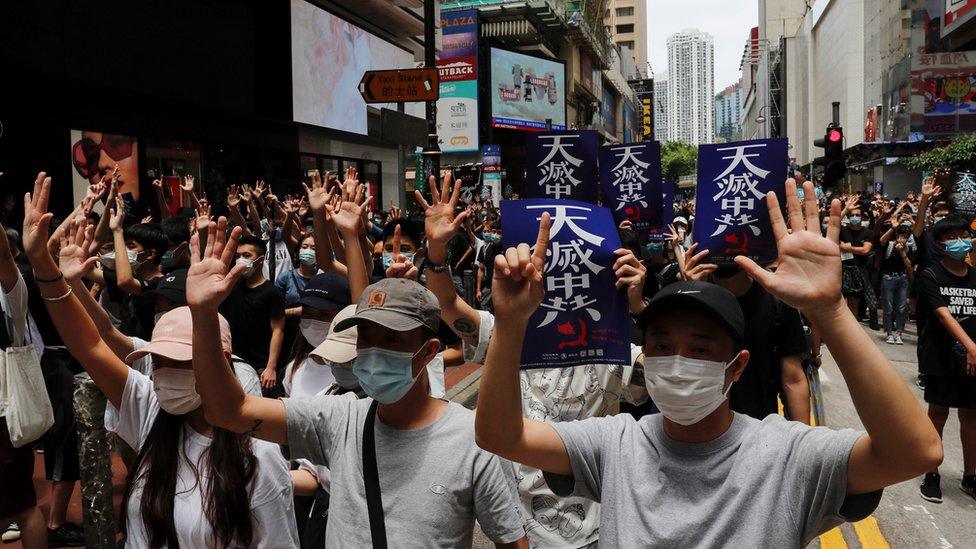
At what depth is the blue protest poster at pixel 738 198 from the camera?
13.0 ft

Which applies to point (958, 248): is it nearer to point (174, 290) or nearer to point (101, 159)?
point (174, 290)

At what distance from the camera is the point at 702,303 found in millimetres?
1952

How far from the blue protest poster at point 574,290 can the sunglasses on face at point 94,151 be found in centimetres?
1095

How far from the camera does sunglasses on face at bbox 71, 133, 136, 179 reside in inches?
475

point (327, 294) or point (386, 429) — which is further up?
point (327, 294)

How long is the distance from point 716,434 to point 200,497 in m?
1.60

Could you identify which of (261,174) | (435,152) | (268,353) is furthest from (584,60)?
(268,353)

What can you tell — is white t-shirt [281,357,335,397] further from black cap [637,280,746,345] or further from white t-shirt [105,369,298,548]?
black cap [637,280,746,345]

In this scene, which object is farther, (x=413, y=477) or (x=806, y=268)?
(x=413, y=477)

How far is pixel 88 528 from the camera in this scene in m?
3.98

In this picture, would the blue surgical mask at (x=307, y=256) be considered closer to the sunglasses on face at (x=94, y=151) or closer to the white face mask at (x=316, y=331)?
the white face mask at (x=316, y=331)

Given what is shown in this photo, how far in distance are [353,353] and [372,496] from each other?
0.81m

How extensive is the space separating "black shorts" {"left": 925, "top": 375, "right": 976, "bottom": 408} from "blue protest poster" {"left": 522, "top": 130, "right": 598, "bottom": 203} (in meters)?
3.12

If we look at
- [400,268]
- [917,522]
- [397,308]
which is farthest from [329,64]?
[397,308]
